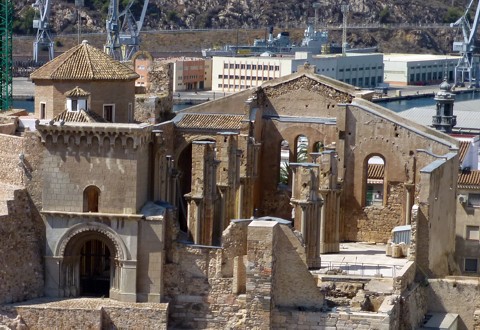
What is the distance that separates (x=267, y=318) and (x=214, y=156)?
6.02 meters

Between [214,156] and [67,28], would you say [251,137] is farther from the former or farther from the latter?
[67,28]

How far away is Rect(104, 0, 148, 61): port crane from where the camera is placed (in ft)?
538

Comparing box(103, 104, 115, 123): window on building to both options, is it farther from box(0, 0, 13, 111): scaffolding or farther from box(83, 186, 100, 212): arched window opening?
box(0, 0, 13, 111): scaffolding

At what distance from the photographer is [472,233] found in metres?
52.1

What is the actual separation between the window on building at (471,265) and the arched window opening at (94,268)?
44.3 ft

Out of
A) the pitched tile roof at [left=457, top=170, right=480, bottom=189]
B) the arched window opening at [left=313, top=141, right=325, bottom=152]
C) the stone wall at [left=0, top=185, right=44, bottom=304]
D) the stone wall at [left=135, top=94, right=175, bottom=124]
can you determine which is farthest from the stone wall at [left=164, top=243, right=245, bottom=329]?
the pitched tile roof at [left=457, top=170, right=480, bottom=189]

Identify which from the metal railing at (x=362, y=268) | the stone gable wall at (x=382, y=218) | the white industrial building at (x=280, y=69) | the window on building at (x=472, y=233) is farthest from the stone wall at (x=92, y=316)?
Result: the white industrial building at (x=280, y=69)

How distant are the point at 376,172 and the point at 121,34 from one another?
409ft

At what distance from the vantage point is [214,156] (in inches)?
1681

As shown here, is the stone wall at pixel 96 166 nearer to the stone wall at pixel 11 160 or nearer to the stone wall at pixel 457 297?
the stone wall at pixel 11 160

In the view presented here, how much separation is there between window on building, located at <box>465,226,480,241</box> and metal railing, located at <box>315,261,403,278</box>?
9.71 meters

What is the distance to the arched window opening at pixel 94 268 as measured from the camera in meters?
40.0

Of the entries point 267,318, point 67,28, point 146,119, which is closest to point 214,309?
point 267,318

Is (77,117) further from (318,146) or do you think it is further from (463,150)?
(463,150)
